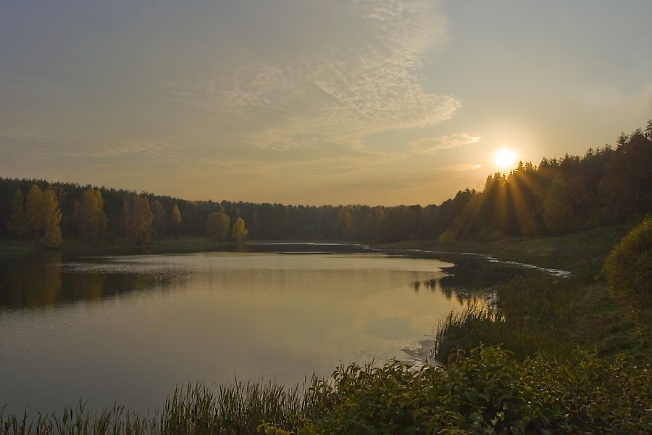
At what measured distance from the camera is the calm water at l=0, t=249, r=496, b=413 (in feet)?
54.0

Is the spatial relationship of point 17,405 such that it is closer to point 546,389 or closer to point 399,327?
point 546,389

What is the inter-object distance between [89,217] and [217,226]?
5222cm

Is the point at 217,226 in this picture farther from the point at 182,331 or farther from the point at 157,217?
the point at 182,331

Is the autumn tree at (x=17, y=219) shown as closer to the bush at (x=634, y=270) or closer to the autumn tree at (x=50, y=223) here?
the autumn tree at (x=50, y=223)

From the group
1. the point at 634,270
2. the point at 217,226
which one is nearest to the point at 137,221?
the point at 217,226

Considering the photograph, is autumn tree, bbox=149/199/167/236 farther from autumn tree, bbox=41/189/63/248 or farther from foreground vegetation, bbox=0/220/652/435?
foreground vegetation, bbox=0/220/652/435

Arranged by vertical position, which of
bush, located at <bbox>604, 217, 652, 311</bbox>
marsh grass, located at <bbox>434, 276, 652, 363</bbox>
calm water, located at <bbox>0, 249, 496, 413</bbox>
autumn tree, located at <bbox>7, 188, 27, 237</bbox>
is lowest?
calm water, located at <bbox>0, 249, 496, 413</bbox>

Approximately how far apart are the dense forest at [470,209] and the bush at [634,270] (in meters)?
58.0

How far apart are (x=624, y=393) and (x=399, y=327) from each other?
18.7 m

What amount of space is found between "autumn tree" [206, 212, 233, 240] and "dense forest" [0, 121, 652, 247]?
31cm

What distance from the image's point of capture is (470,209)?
117 m

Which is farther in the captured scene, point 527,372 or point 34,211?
point 34,211

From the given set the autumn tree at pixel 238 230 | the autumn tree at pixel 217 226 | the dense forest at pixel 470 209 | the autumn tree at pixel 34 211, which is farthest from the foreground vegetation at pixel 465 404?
the autumn tree at pixel 238 230

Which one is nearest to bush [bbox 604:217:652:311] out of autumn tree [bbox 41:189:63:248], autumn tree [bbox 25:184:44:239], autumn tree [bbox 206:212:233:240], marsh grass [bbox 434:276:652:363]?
marsh grass [bbox 434:276:652:363]
